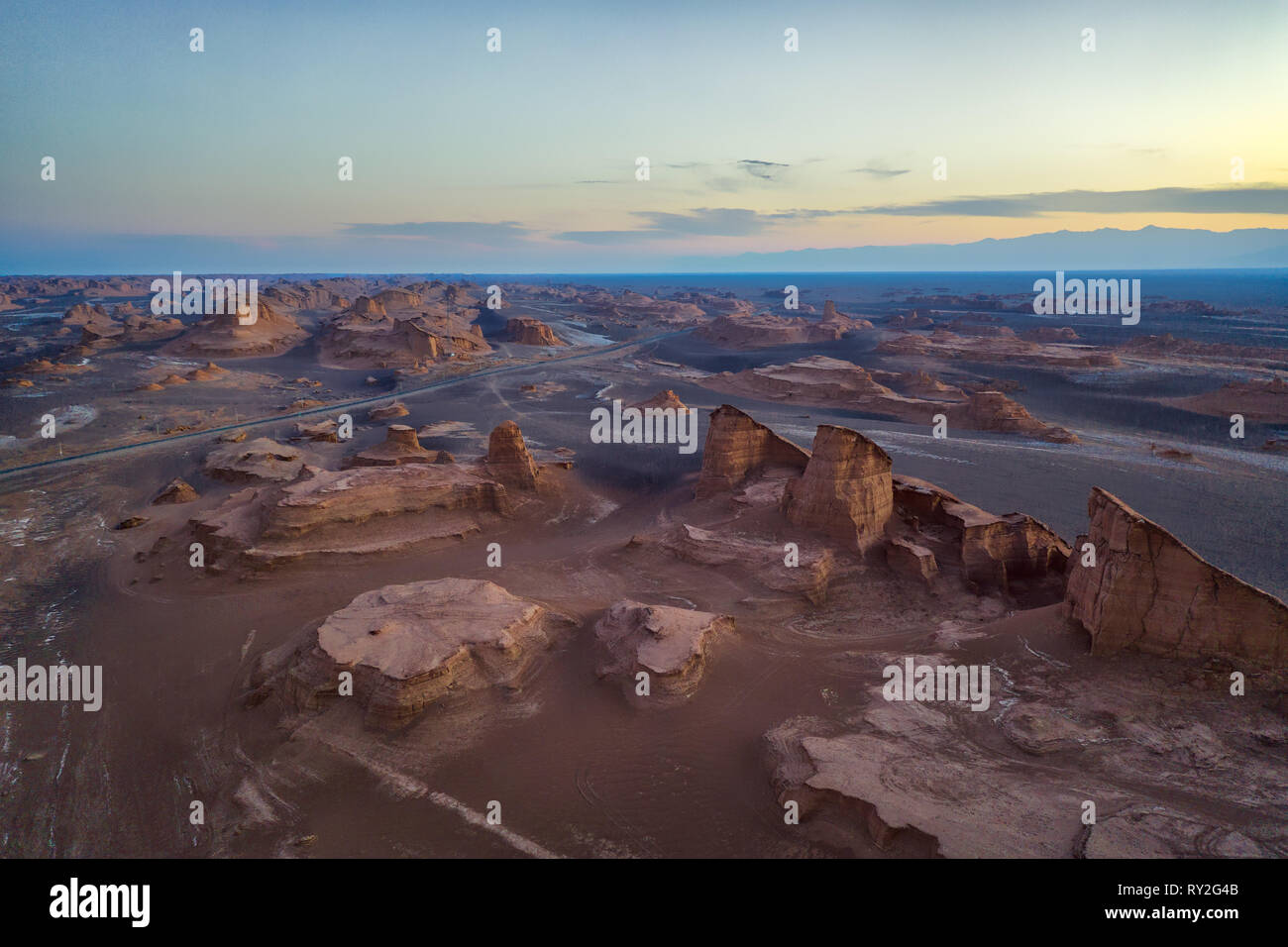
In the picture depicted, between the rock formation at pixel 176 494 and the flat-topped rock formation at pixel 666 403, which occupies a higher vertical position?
the flat-topped rock formation at pixel 666 403

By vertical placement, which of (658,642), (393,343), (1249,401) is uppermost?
(393,343)

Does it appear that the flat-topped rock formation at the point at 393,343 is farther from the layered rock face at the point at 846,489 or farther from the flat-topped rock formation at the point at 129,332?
the layered rock face at the point at 846,489

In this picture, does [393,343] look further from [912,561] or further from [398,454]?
[912,561]

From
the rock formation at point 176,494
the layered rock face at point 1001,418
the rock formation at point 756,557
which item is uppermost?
the layered rock face at point 1001,418

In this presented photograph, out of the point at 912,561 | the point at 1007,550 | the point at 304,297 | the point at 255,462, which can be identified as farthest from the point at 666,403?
the point at 304,297

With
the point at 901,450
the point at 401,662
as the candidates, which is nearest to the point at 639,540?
the point at 401,662

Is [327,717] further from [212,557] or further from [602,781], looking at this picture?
[212,557]

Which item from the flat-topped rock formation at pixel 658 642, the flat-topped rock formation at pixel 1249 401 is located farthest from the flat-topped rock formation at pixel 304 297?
the flat-topped rock formation at pixel 1249 401
